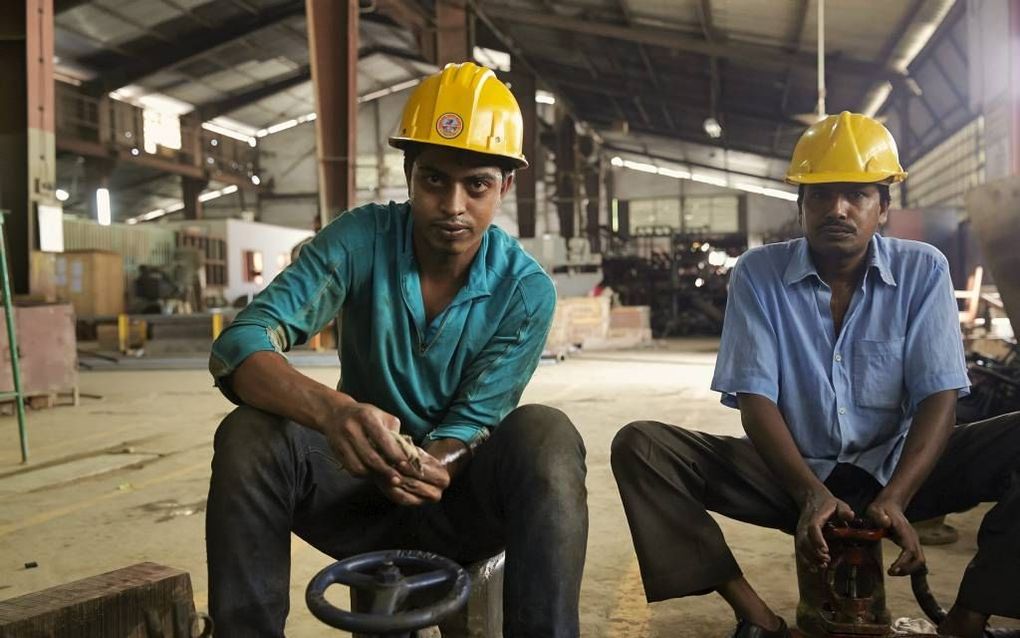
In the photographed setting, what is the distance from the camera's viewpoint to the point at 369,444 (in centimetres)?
157

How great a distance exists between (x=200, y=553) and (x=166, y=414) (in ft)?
13.8

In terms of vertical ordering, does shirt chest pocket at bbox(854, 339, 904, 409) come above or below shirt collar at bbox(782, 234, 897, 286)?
below

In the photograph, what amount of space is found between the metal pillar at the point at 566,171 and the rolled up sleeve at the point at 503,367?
49.5 ft

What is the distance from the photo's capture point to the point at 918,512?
2.19m

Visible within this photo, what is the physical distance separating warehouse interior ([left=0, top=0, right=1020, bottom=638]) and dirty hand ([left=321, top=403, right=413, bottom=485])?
Result: 1.81 ft

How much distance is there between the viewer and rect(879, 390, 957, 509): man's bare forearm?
6.51 feet

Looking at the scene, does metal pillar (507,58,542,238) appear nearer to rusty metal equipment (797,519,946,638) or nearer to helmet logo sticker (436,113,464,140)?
helmet logo sticker (436,113,464,140)

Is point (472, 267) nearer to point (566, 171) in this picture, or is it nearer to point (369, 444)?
point (369, 444)

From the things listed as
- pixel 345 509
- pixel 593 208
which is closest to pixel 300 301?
pixel 345 509

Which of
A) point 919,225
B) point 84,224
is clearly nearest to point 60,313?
point 919,225

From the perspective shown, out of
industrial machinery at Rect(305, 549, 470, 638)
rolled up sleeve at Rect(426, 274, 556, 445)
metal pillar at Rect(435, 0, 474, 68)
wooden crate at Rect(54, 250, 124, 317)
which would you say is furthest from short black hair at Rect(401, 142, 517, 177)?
wooden crate at Rect(54, 250, 124, 317)

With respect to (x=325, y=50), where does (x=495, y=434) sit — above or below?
below

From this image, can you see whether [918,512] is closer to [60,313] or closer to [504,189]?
[504,189]

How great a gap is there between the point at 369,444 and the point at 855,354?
143cm
